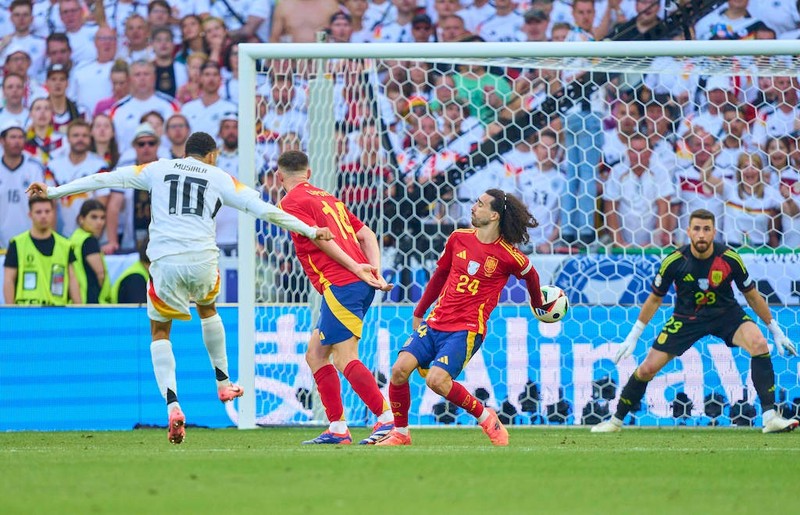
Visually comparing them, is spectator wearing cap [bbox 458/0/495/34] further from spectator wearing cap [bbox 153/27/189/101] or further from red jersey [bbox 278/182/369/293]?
red jersey [bbox 278/182/369/293]

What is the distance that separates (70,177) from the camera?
14641 mm

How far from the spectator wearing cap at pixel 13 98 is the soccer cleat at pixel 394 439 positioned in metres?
8.26

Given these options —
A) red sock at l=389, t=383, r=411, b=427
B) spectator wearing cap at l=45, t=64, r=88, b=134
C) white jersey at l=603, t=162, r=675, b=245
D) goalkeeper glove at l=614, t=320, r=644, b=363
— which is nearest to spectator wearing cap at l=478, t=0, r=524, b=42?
white jersey at l=603, t=162, r=675, b=245

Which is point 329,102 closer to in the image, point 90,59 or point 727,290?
point 727,290

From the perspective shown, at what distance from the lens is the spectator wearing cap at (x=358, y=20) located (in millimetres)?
15328

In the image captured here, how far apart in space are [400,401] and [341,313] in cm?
71

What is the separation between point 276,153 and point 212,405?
2.48 metres

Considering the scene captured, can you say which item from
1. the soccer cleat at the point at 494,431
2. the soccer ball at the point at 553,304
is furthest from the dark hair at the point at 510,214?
the soccer cleat at the point at 494,431

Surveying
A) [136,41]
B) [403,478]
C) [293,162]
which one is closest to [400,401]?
[293,162]

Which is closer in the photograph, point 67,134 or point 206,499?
point 206,499

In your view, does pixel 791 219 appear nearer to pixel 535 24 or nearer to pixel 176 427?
pixel 535 24

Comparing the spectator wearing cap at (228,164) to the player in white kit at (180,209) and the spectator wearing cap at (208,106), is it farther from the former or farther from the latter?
the player in white kit at (180,209)

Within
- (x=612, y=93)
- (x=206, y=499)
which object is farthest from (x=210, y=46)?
(x=206, y=499)

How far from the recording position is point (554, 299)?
29.1 ft
